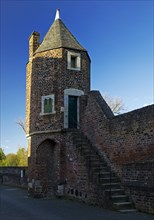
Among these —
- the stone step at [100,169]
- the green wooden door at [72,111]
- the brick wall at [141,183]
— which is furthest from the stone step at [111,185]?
the green wooden door at [72,111]

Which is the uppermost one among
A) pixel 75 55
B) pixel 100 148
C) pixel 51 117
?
pixel 75 55

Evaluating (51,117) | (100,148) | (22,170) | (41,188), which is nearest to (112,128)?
(100,148)

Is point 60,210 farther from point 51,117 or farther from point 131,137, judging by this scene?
point 51,117

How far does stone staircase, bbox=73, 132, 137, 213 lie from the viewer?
1247 cm

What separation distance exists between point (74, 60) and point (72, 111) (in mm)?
2988

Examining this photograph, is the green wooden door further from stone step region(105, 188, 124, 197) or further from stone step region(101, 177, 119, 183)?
stone step region(105, 188, 124, 197)

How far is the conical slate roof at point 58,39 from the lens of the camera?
752 inches

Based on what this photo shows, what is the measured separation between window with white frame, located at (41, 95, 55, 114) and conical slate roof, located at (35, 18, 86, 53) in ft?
9.24

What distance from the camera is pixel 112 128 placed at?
1474cm

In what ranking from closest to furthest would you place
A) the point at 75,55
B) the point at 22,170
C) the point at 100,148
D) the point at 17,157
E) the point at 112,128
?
the point at 112,128 < the point at 100,148 < the point at 75,55 < the point at 22,170 < the point at 17,157

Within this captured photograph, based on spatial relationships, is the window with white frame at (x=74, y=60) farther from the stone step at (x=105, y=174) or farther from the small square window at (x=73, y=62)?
the stone step at (x=105, y=174)

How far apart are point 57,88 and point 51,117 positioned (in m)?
1.61

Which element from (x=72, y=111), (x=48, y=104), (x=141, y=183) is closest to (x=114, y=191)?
(x=141, y=183)

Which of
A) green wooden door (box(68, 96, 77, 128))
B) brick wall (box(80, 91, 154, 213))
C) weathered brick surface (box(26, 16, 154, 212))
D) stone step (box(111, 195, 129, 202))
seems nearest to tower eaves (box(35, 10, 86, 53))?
weathered brick surface (box(26, 16, 154, 212))
